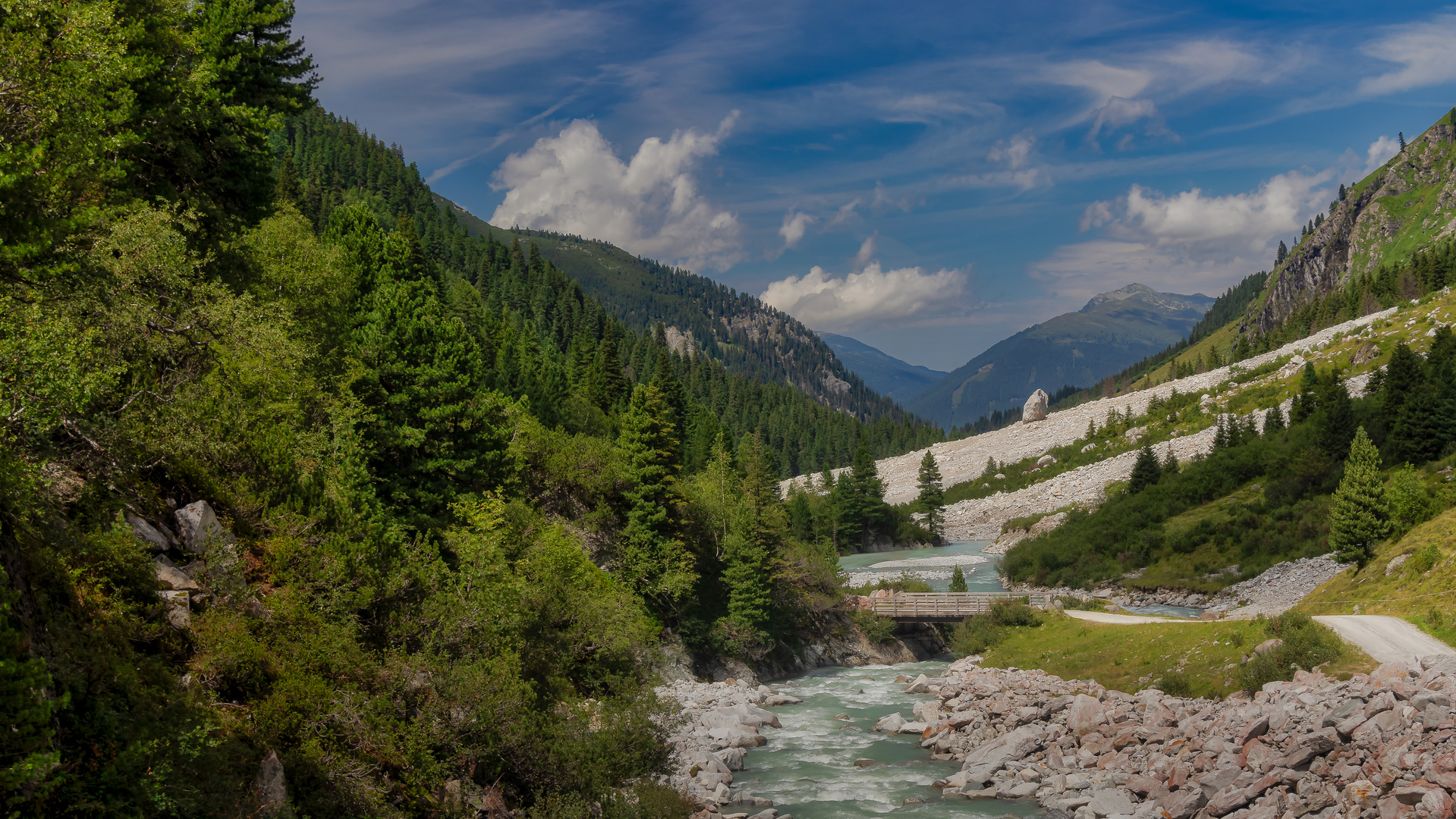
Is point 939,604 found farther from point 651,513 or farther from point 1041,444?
point 1041,444

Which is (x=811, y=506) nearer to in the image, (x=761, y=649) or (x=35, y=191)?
(x=761, y=649)

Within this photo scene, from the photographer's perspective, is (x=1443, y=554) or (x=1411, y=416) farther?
(x=1411, y=416)

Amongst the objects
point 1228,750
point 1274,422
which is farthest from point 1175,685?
point 1274,422

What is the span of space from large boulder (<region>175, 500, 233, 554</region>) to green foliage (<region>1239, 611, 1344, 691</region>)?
37567 mm

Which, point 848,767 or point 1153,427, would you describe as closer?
point 848,767

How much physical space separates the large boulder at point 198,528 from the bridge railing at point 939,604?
167 feet

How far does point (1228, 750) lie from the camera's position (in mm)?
26516

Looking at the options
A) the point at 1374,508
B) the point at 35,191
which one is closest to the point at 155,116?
the point at 35,191

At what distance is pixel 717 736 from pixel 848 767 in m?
6.76

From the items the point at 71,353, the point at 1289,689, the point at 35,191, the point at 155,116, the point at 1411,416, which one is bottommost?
the point at 1289,689

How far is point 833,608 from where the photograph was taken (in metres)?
61.7

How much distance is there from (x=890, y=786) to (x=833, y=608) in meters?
29.8

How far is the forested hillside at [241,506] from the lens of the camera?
419 inches

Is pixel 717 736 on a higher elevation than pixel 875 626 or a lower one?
higher
